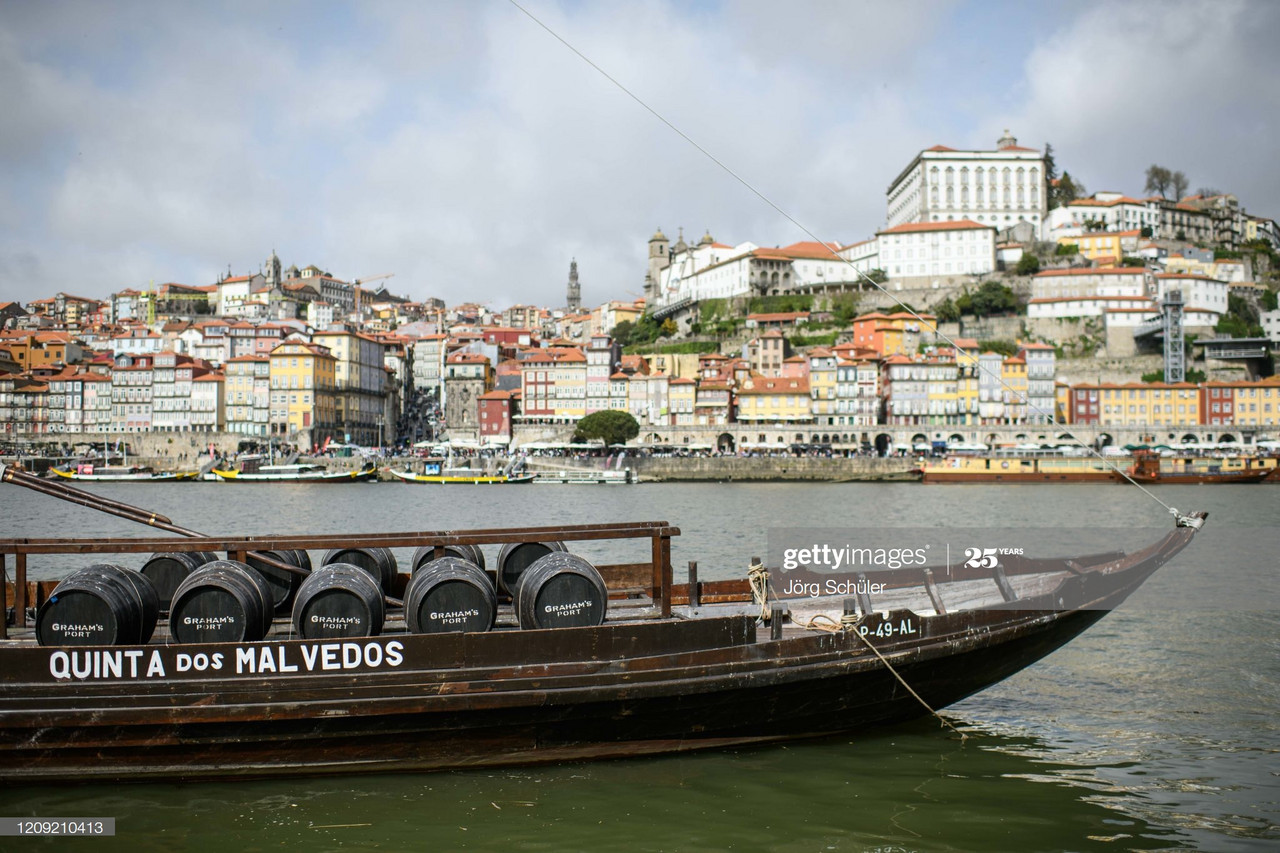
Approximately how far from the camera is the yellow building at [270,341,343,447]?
292ft

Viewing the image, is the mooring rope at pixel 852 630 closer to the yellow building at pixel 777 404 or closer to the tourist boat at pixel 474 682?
the tourist boat at pixel 474 682

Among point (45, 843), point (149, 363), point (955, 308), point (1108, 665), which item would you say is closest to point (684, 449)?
point (955, 308)

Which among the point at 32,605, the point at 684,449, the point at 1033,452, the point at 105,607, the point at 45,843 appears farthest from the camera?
the point at 684,449

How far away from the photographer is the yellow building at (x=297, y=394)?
89.0 metres

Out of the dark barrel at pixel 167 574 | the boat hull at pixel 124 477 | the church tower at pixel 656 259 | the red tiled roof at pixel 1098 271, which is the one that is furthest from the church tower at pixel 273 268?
the dark barrel at pixel 167 574

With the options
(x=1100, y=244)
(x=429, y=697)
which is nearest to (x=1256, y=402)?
(x=1100, y=244)

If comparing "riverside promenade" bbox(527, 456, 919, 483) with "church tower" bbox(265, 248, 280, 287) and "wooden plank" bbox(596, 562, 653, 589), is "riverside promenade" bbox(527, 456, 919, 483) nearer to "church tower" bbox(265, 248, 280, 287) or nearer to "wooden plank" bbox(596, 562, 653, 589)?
"wooden plank" bbox(596, 562, 653, 589)

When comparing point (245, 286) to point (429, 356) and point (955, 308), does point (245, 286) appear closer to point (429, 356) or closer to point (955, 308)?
point (429, 356)

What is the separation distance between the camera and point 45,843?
6.78m

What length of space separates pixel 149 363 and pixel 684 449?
4964cm

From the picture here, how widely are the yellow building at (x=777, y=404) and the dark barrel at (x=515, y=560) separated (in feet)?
258

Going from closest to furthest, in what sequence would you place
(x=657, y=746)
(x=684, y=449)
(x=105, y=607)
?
1. (x=105, y=607)
2. (x=657, y=746)
3. (x=684, y=449)

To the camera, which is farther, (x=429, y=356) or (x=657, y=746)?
(x=429, y=356)

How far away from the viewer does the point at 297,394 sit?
89312 mm
